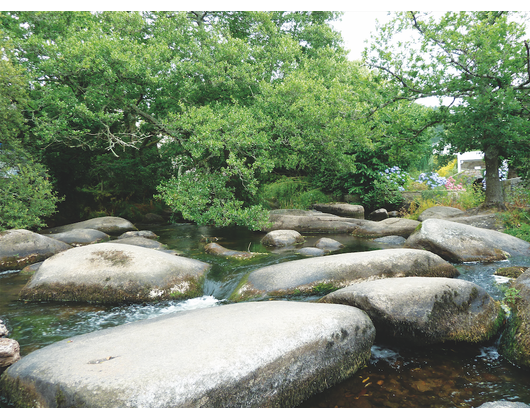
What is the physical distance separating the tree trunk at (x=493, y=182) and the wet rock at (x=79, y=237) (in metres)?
11.3

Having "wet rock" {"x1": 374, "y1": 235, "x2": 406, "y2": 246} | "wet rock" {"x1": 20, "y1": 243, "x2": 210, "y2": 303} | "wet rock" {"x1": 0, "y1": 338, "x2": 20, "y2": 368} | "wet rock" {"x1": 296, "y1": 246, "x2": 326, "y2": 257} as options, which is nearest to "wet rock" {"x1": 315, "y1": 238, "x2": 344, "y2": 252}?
"wet rock" {"x1": 296, "y1": 246, "x2": 326, "y2": 257}

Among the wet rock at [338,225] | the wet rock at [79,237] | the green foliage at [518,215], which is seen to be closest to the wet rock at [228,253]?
the wet rock at [338,225]

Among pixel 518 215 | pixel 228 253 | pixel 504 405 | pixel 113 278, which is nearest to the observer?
pixel 504 405

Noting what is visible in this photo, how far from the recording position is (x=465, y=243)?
6.78 metres

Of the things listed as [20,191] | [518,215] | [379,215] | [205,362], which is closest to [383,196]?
[379,215]

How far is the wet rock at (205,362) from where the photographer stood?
238cm

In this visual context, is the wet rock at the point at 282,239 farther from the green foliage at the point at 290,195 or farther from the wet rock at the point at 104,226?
the wet rock at the point at 104,226

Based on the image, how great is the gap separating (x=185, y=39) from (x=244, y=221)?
6.91 metres

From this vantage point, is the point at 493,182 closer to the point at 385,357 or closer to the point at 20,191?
the point at 385,357

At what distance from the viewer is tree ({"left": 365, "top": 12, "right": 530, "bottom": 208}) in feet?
26.3

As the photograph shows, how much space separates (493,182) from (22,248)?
1215 cm

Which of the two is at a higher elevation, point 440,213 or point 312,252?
point 440,213

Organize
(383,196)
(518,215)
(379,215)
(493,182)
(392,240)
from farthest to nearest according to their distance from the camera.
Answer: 1. (383,196)
2. (379,215)
3. (493,182)
4. (392,240)
5. (518,215)
